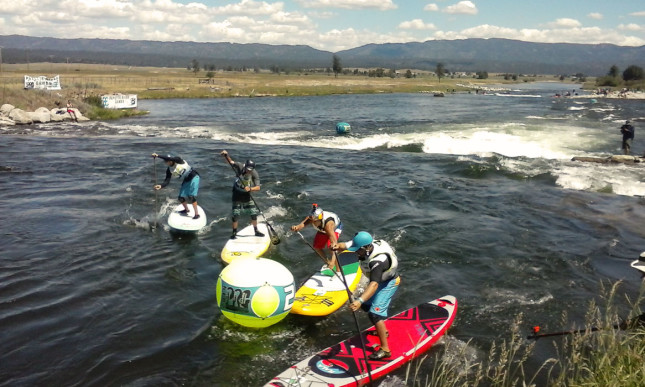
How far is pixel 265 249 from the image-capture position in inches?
546

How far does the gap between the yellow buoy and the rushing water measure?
26.4 inches

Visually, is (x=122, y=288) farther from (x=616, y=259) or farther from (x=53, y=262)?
(x=616, y=259)

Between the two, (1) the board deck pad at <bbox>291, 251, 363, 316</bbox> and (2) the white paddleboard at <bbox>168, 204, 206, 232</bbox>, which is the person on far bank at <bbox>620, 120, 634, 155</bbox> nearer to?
(1) the board deck pad at <bbox>291, 251, 363, 316</bbox>

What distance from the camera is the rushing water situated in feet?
31.2

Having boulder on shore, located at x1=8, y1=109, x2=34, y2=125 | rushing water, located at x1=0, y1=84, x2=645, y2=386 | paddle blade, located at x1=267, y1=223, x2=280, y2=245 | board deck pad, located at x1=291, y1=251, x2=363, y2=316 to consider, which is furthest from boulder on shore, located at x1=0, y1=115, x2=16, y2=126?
board deck pad, located at x1=291, y1=251, x2=363, y2=316

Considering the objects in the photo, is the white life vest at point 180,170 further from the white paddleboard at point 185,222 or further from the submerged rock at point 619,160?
the submerged rock at point 619,160

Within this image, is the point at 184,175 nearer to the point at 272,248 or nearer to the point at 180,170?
the point at 180,170

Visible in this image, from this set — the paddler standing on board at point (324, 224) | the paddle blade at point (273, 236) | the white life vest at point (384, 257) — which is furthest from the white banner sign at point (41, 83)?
the white life vest at point (384, 257)

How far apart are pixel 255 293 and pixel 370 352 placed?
2.48 meters

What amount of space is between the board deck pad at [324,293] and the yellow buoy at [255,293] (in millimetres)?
786

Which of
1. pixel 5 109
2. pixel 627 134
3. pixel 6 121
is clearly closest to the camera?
pixel 627 134

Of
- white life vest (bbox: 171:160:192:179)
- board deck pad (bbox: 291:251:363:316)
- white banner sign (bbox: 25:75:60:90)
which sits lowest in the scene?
board deck pad (bbox: 291:251:363:316)

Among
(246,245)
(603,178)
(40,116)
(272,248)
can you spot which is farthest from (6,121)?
(603,178)

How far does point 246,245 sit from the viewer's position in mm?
13625
